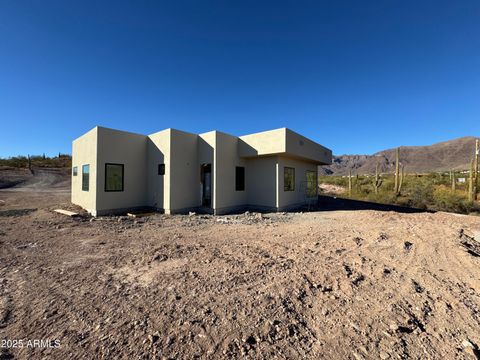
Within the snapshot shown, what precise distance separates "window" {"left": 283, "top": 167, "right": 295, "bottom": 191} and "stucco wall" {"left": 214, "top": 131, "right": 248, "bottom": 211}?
241cm

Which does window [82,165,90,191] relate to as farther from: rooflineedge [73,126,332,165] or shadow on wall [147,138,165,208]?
shadow on wall [147,138,165,208]

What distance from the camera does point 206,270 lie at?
13.3 feet

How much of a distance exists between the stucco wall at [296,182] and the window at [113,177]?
310 inches

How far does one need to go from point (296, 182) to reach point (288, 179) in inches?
45.1

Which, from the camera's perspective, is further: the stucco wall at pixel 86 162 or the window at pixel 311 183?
the window at pixel 311 183

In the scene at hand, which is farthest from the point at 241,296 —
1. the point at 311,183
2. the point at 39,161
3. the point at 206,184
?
the point at 39,161

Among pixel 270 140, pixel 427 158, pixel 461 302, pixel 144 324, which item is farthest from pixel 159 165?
pixel 427 158

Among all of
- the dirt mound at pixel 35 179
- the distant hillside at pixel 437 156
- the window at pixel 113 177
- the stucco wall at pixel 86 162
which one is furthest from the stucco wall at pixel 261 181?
the distant hillside at pixel 437 156

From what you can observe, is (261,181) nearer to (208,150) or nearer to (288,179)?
(288,179)

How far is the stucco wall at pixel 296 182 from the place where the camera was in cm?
1155

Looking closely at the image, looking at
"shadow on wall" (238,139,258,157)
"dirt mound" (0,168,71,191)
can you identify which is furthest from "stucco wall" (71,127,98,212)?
"dirt mound" (0,168,71,191)

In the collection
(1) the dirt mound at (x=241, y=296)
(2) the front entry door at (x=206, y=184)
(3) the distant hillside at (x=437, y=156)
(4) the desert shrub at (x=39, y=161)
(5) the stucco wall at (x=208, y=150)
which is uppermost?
(3) the distant hillside at (x=437, y=156)

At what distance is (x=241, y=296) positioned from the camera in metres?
3.18

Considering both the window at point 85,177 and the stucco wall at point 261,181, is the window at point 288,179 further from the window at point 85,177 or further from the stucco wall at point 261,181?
the window at point 85,177
